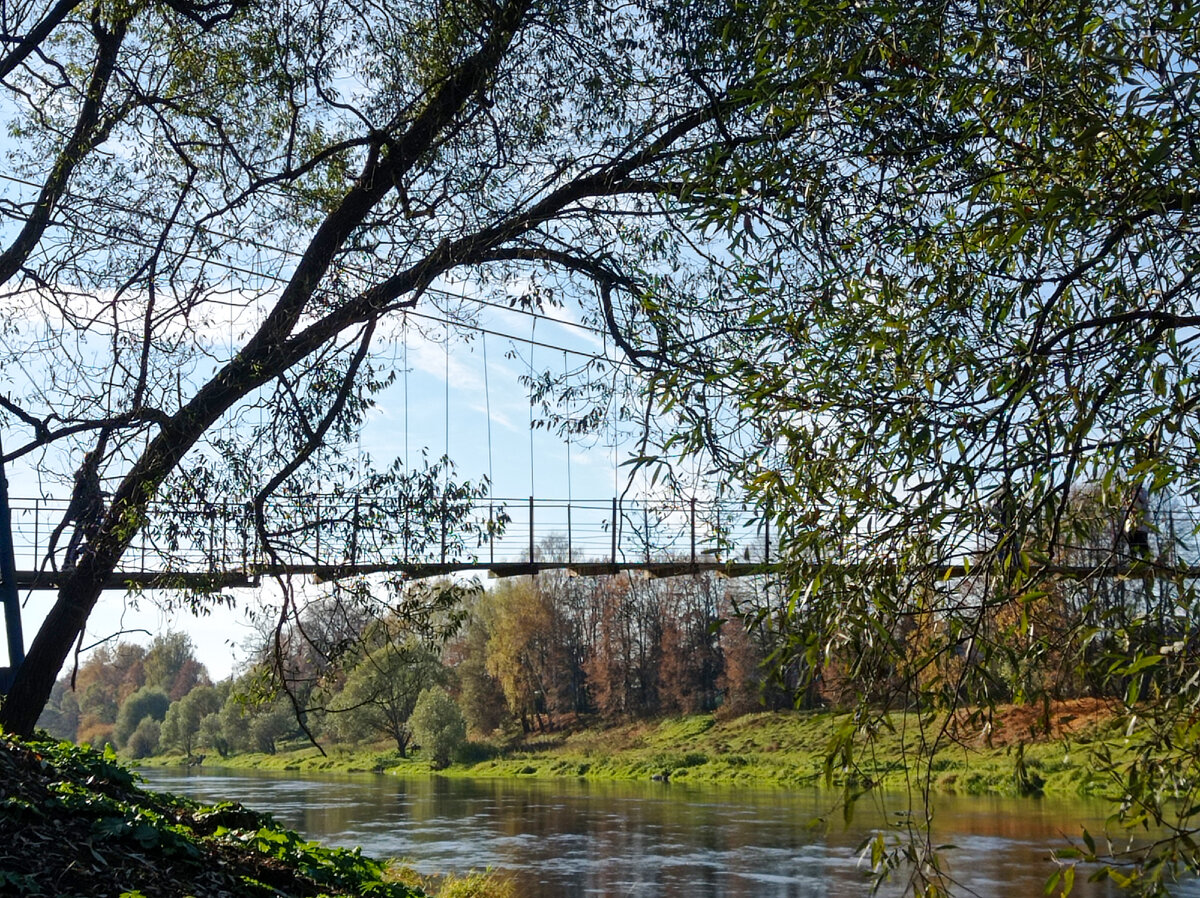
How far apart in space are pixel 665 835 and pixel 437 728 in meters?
18.7

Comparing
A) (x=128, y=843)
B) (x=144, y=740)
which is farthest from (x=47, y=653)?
(x=144, y=740)

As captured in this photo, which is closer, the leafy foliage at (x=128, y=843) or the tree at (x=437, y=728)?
the leafy foliage at (x=128, y=843)

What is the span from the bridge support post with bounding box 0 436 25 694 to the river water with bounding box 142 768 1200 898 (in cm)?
463

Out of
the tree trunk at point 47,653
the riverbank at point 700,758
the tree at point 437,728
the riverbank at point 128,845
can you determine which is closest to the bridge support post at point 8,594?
the tree trunk at point 47,653

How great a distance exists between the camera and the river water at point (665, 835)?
11.6m

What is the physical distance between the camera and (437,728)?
110 feet

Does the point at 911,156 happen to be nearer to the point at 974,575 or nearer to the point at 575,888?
the point at 974,575

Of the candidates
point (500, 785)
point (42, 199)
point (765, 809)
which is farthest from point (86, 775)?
point (500, 785)

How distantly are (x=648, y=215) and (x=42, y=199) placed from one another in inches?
125

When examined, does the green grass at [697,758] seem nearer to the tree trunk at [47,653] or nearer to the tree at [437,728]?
the tree at [437,728]

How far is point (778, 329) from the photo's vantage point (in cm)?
327

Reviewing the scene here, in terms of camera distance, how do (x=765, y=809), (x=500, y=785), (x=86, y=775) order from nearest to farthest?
1. (x=86, y=775)
2. (x=765, y=809)
3. (x=500, y=785)

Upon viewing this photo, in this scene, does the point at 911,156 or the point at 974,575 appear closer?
the point at 974,575

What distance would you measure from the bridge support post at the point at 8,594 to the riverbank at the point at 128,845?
1.57 ft
